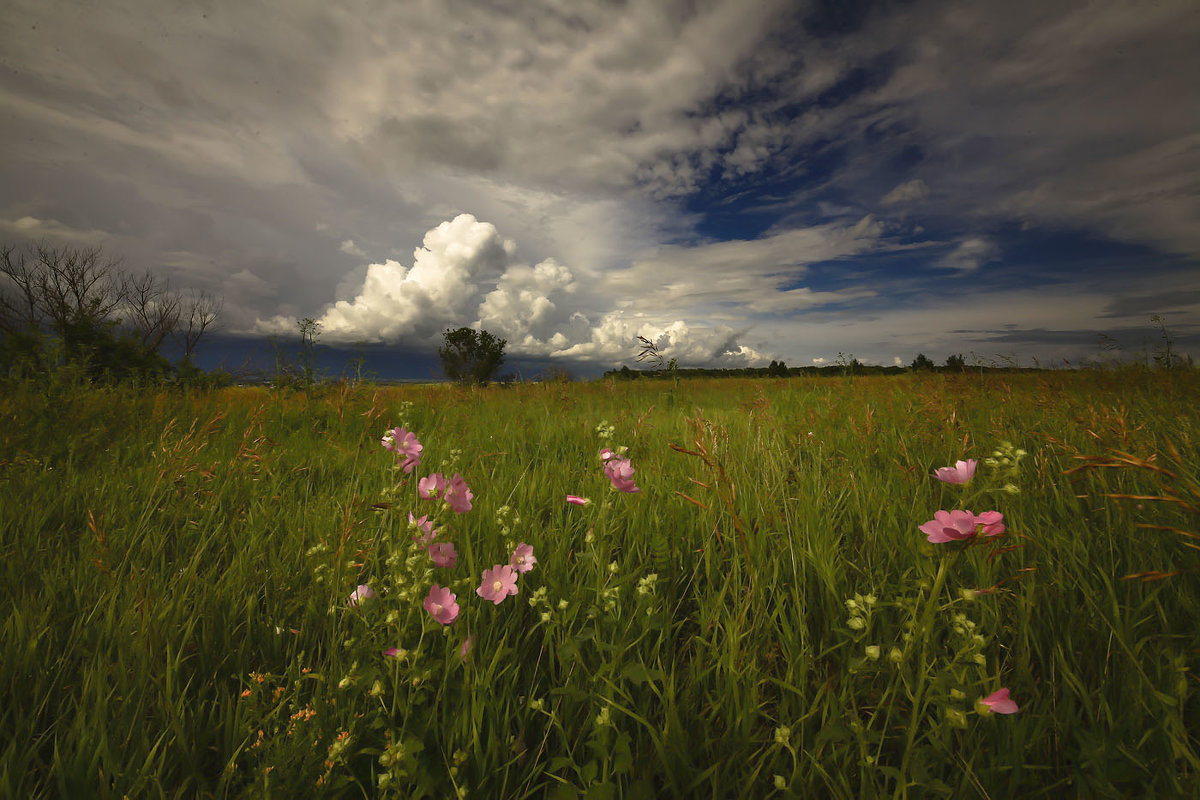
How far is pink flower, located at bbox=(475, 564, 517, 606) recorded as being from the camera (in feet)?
4.02

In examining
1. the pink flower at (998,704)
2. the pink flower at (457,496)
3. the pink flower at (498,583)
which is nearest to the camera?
the pink flower at (998,704)

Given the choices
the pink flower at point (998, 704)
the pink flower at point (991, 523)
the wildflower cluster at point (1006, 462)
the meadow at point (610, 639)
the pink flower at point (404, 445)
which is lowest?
the meadow at point (610, 639)

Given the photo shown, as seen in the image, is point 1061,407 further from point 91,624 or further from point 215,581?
point 91,624

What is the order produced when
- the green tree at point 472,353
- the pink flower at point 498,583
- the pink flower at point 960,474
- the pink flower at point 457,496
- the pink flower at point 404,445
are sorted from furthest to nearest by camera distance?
the green tree at point 472,353
the pink flower at point 404,445
the pink flower at point 457,496
the pink flower at point 498,583
the pink flower at point 960,474

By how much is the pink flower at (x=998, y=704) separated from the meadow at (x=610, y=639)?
0.06 ft

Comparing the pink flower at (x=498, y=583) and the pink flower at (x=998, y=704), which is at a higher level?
the pink flower at (x=498, y=583)

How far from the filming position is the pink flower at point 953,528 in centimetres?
95

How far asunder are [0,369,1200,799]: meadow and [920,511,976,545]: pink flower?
11 millimetres

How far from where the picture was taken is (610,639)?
1397 millimetres

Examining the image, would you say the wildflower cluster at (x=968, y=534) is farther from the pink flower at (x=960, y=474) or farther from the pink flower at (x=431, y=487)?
the pink flower at (x=431, y=487)

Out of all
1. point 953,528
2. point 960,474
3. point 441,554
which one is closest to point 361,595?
point 441,554

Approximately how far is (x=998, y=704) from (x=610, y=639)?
3.14ft

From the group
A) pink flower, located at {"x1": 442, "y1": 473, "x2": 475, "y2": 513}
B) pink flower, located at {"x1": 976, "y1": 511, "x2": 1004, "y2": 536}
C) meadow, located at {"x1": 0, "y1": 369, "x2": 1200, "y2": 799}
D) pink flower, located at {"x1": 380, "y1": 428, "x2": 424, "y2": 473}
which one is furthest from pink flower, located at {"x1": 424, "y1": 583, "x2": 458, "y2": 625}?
pink flower, located at {"x1": 976, "y1": 511, "x2": 1004, "y2": 536}

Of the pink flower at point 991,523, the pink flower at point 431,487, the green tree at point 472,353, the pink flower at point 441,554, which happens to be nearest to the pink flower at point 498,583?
the pink flower at point 441,554
